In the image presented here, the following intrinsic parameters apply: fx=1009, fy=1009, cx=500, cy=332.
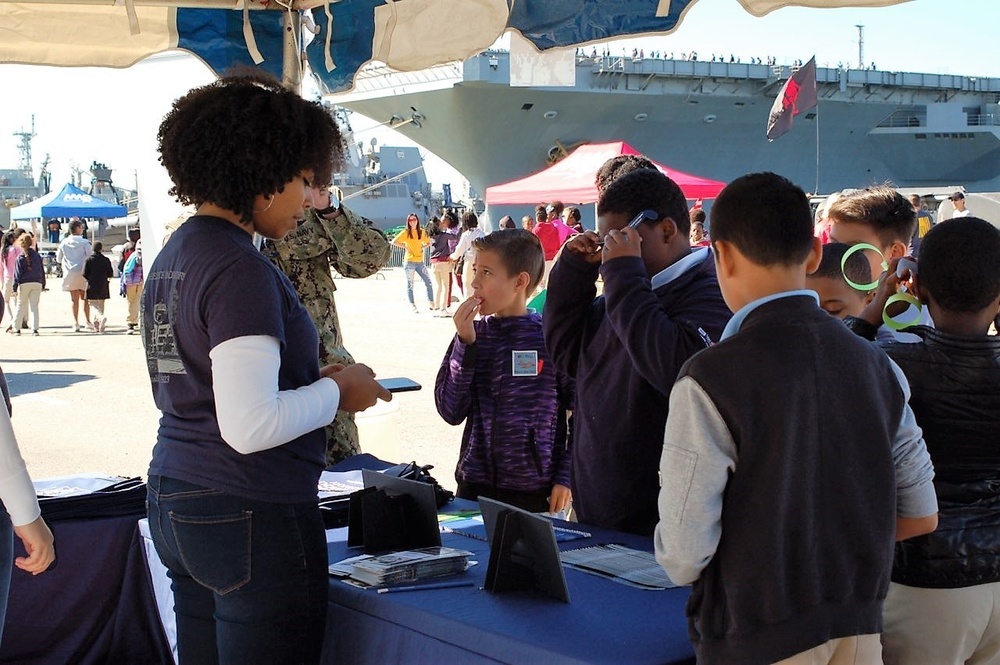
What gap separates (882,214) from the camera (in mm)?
3275

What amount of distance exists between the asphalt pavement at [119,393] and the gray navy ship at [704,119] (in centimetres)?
2301

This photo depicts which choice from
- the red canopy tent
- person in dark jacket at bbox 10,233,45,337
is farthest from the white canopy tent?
person in dark jacket at bbox 10,233,45,337

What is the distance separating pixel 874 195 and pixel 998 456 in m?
1.37

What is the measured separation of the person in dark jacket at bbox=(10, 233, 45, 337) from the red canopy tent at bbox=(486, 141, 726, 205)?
27.5ft

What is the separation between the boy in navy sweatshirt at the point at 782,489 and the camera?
1743 millimetres

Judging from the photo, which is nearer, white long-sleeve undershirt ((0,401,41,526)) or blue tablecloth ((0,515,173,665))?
white long-sleeve undershirt ((0,401,41,526))

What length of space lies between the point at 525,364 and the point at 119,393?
9160 mm

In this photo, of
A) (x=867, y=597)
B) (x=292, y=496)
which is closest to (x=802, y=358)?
(x=867, y=597)

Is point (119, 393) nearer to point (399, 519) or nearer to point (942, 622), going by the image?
point (399, 519)

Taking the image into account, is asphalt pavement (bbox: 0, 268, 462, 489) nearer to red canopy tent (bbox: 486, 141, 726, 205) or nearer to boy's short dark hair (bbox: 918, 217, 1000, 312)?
red canopy tent (bbox: 486, 141, 726, 205)

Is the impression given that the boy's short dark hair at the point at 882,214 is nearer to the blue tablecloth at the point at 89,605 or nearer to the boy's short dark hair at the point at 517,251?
the boy's short dark hair at the point at 517,251

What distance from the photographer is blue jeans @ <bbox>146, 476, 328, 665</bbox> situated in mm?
2064

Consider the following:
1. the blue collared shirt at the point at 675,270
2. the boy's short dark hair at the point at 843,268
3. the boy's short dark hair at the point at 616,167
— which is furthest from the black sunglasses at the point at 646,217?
the boy's short dark hair at the point at 616,167

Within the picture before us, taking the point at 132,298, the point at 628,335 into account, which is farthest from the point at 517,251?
the point at 132,298
